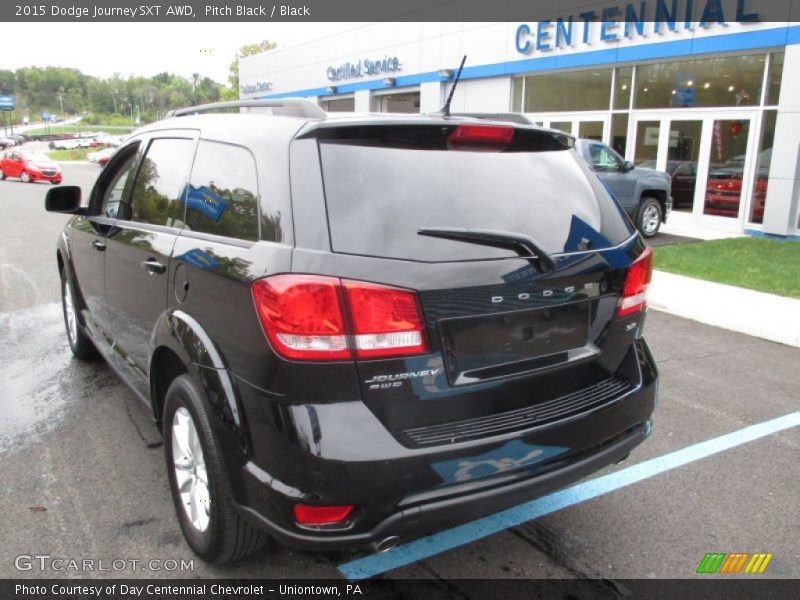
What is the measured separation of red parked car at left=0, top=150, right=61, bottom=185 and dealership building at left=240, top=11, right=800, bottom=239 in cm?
1799

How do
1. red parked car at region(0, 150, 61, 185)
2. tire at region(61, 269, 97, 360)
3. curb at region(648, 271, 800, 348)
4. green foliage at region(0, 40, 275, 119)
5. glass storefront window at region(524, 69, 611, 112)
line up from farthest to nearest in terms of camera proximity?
green foliage at region(0, 40, 275, 119) → red parked car at region(0, 150, 61, 185) → glass storefront window at region(524, 69, 611, 112) → curb at region(648, 271, 800, 348) → tire at region(61, 269, 97, 360)

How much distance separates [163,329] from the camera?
2.76 m

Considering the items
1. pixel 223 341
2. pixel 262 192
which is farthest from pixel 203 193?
pixel 223 341

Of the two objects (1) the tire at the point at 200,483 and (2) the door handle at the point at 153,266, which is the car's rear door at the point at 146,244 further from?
(1) the tire at the point at 200,483

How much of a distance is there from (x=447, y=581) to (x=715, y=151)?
14.2 m

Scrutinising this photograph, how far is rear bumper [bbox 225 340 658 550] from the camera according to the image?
201 centimetres

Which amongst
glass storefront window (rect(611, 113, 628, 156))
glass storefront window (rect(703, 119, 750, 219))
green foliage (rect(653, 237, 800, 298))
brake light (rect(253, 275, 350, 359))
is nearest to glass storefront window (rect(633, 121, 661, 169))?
glass storefront window (rect(611, 113, 628, 156))

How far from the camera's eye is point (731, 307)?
23.2 feet

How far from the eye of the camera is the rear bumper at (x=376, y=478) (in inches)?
79.3

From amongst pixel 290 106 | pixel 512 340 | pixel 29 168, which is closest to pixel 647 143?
pixel 290 106

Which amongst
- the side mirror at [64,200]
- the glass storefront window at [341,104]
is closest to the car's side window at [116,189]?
the side mirror at [64,200]

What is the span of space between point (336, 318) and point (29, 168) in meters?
31.7

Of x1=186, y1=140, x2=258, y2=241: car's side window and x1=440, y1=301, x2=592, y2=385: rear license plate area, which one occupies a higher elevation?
x1=186, y1=140, x2=258, y2=241: car's side window

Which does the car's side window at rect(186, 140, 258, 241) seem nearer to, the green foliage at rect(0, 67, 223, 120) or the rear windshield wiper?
the rear windshield wiper
